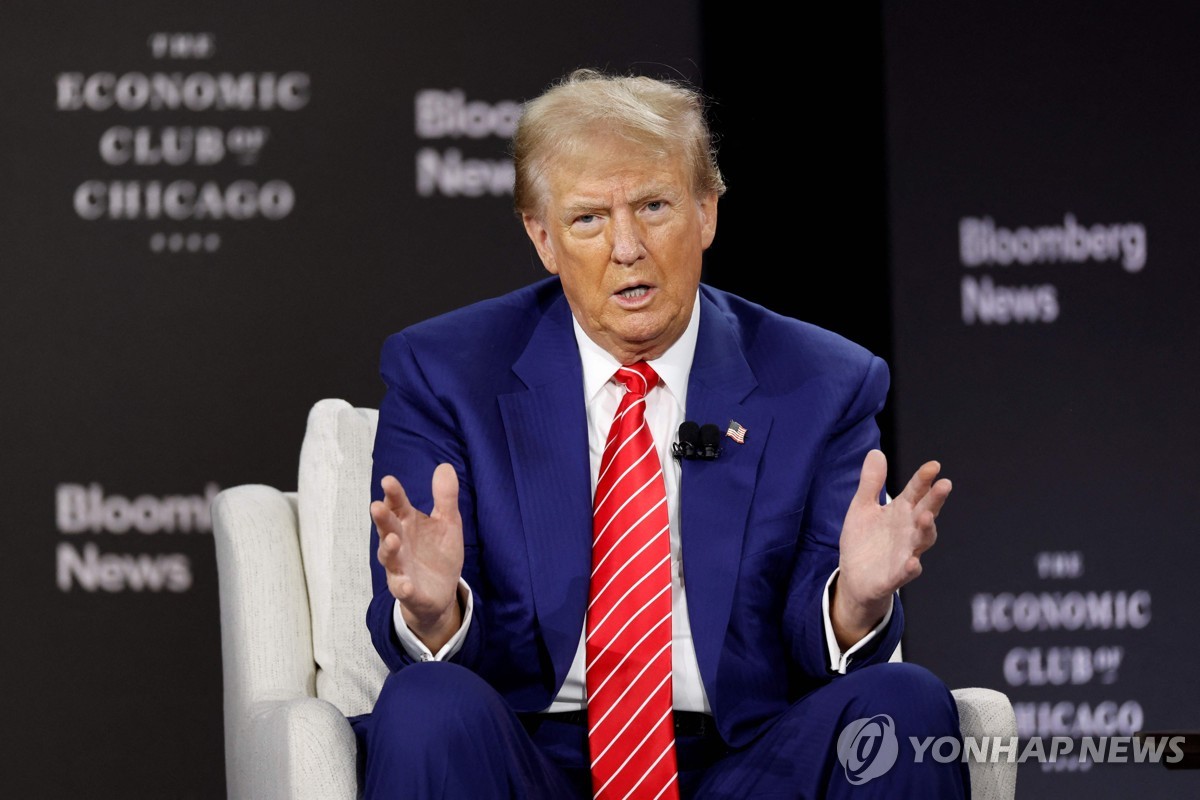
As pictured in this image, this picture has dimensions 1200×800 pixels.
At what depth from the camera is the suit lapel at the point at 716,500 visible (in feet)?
6.92

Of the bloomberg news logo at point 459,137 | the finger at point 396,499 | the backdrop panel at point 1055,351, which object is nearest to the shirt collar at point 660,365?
the finger at point 396,499

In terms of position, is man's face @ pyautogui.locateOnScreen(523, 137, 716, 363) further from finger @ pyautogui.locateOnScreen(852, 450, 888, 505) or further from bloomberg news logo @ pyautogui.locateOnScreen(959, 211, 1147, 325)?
bloomberg news logo @ pyautogui.locateOnScreen(959, 211, 1147, 325)

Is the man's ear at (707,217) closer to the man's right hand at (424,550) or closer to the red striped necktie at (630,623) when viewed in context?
the red striped necktie at (630,623)

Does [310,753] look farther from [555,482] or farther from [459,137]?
[459,137]

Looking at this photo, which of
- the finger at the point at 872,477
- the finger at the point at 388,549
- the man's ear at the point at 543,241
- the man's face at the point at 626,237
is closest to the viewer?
the finger at the point at 388,549

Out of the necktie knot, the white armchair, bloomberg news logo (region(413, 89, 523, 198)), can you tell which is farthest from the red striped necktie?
bloomberg news logo (region(413, 89, 523, 198))

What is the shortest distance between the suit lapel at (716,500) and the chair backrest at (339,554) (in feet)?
1.80

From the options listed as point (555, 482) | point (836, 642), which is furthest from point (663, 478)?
point (836, 642)

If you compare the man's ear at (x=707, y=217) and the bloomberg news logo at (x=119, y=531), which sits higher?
the man's ear at (x=707, y=217)

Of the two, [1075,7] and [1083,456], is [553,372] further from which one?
[1075,7]

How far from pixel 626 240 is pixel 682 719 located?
2.31 feet

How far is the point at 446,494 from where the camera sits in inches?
73.3

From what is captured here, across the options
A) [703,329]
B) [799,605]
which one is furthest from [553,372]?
[799,605]

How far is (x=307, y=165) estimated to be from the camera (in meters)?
3.53
